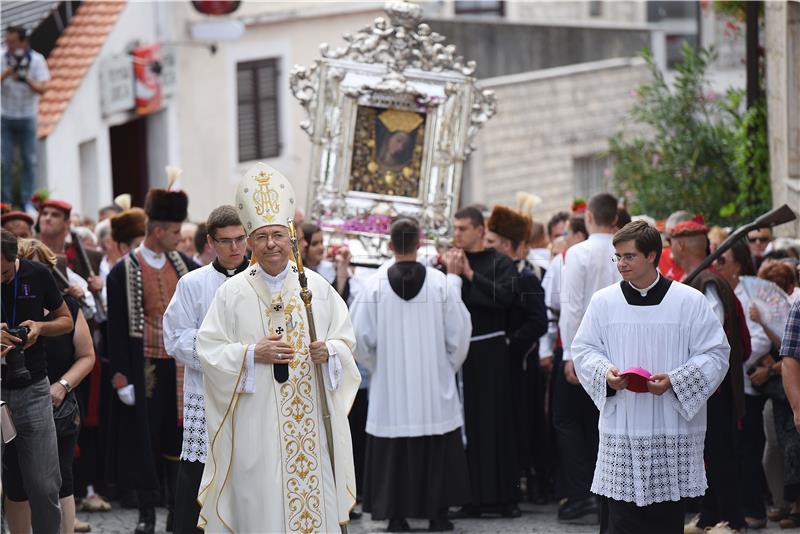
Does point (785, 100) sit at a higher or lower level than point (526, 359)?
higher

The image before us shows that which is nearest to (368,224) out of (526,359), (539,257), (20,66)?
(539,257)

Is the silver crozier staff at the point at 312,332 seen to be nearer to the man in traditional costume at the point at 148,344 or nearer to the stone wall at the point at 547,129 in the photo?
the man in traditional costume at the point at 148,344

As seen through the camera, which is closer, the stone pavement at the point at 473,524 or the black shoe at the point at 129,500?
the stone pavement at the point at 473,524

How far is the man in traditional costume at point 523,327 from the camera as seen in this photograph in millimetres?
10102

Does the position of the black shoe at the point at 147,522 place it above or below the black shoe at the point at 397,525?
above

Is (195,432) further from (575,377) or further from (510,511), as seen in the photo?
(510,511)

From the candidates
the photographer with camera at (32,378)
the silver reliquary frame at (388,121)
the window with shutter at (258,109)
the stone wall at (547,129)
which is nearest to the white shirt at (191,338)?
the photographer with camera at (32,378)

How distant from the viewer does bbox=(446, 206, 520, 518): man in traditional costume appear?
1001 cm

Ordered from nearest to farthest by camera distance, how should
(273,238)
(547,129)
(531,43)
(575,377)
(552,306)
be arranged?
1. (273,238)
2. (575,377)
3. (552,306)
4. (547,129)
5. (531,43)

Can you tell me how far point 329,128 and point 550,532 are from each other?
4535 mm

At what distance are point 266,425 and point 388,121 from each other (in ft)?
19.4

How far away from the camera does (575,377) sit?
30.8ft

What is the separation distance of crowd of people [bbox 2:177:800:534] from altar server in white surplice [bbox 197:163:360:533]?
1 centimetres

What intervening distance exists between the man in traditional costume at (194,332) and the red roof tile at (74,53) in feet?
36.1
